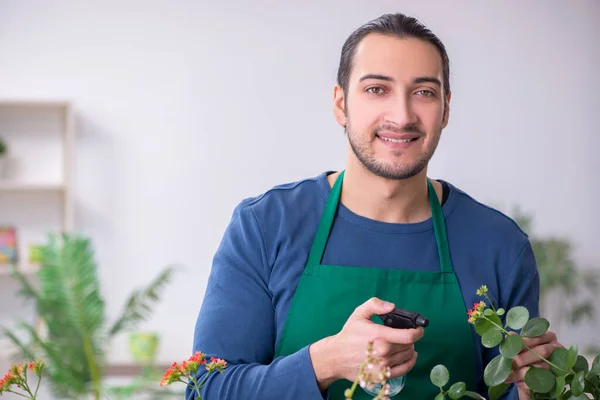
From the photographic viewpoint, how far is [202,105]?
5.23 metres

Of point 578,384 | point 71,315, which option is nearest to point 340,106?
point 578,384

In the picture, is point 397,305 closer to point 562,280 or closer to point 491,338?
point 491,338

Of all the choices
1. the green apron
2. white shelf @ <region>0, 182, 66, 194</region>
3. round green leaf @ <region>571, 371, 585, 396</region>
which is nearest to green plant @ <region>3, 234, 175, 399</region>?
white shelf @ <region>0, 182, 66, 194</region>

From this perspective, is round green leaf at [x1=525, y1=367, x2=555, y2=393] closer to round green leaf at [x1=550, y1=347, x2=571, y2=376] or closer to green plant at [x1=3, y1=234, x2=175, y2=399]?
round green leaf at [x1=550, y1=347, x2=571, y2=376]

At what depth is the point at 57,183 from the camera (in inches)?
199

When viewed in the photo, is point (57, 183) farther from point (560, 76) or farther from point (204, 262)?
point (560, 76)

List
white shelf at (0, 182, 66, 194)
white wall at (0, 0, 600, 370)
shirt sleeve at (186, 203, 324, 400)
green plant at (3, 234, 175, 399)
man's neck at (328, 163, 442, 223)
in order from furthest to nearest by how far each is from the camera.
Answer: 1. white wall at (0, 0, 600, 370)
2. white shelf at (0, 182, 66, 194)
3. green plant at (3, 234, 175, 399)
4. man's neck at (328, 163, 442, 223)
5. shirt sleeve at (186, 203, 324, 400)

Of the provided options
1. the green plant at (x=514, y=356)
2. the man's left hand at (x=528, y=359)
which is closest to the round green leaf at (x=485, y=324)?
the green plant at (x=514, y=356)

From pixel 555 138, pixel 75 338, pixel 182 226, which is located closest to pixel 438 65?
pixel 75 338

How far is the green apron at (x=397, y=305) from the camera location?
1.56 m

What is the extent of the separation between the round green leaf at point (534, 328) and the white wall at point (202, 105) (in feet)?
13.8

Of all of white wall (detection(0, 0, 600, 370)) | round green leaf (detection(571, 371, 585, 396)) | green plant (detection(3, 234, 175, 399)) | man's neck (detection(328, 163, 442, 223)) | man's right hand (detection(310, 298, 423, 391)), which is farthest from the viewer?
white wall (detection(0, 0, 600, 370))

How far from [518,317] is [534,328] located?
27mm

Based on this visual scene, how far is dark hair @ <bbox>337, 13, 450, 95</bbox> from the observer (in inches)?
61.9
